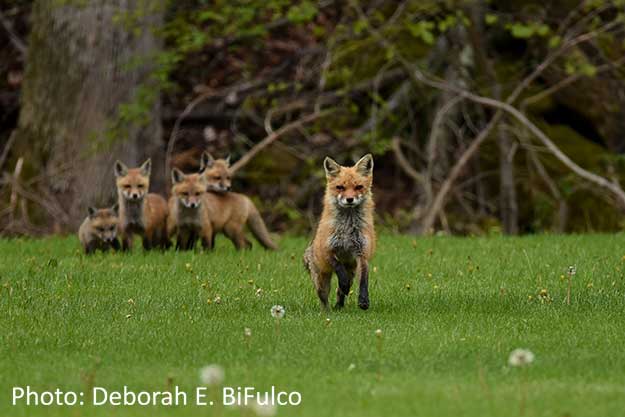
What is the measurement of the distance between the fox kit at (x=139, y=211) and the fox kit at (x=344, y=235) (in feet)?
16.5

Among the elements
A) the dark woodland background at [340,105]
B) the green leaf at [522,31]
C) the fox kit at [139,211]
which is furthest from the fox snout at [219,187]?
the green leaf at [522,31]

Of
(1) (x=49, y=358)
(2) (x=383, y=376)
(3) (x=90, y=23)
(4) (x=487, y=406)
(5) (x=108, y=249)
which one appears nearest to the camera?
(4) (x=487, y=406)

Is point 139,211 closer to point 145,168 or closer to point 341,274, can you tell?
point 145,168

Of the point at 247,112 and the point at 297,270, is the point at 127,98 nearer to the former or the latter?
the point at 247,112

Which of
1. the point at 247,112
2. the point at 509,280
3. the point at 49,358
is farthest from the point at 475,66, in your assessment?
the point at 49,358

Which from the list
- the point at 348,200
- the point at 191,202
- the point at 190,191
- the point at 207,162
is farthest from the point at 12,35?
the point at 348,200

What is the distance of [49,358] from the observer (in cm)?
781

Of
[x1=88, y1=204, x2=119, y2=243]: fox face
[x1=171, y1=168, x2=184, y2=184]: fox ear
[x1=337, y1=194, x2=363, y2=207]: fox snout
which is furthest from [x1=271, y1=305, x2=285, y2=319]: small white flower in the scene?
[x1=171, y1=168, x2=184, y2=184]: fox ear

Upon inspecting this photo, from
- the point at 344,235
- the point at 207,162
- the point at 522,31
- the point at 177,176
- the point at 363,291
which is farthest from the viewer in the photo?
the point at 522,31

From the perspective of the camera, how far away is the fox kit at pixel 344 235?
9523 mm

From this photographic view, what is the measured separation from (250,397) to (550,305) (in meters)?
3.94

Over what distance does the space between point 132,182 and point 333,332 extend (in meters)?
6.52

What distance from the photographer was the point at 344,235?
954 cm

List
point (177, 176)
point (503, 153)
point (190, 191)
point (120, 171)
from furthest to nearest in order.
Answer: point (503, 153) → point (120, 171) → point (177, 176) → point (190, 191)
